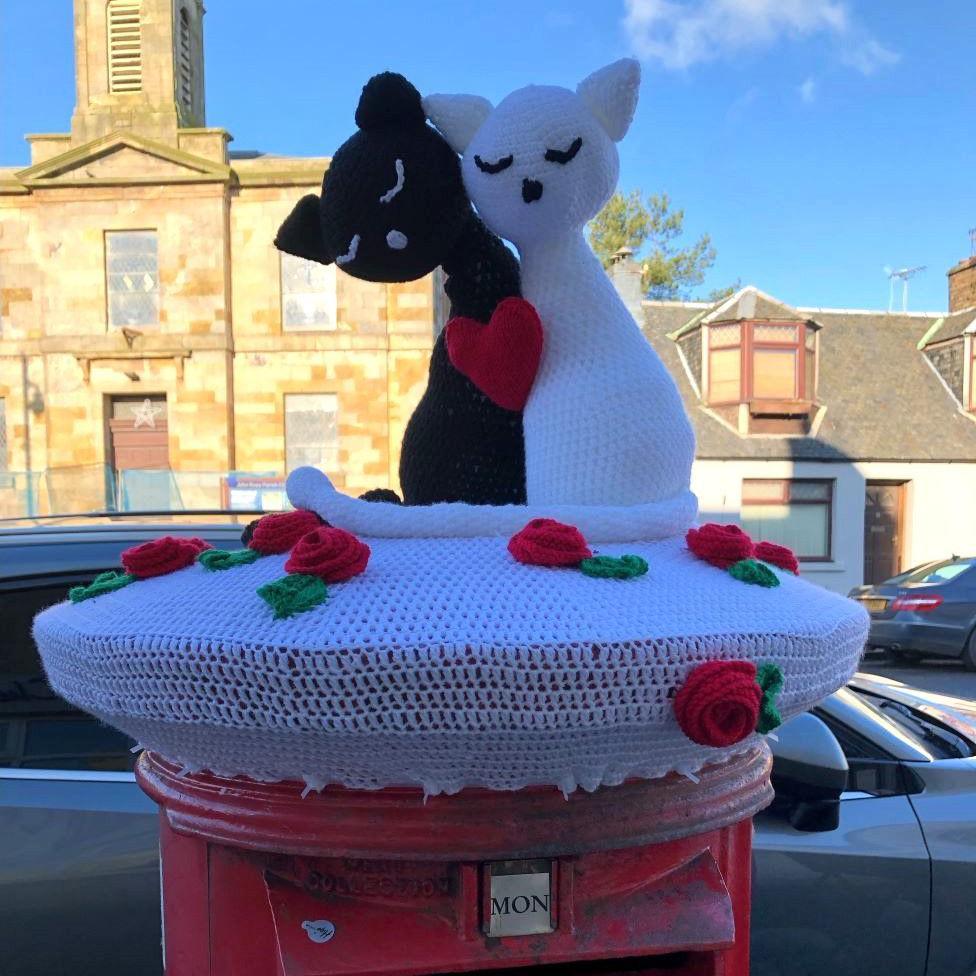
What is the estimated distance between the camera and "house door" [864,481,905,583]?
14.9 metres

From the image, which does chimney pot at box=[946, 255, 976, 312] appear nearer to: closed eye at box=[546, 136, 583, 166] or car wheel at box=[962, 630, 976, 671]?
car wheel at box=[962, 630, 976, 671]

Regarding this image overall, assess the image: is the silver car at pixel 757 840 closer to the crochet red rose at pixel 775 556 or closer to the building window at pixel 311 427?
the crochet red rose at pixel 775 556

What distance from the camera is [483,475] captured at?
1389 mm

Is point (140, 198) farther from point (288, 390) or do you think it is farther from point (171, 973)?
point (171, 973)

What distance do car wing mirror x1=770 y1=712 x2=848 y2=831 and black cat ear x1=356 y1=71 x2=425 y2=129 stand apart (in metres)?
1.72

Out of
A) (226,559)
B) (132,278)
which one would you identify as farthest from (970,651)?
(132,278)

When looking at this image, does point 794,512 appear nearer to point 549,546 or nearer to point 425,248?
point 425,248

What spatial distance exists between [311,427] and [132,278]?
3997mm

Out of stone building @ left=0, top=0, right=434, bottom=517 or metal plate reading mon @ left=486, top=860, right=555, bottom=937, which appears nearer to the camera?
metal plate reading mon @ left=486, top=860, right=555, bottom=937

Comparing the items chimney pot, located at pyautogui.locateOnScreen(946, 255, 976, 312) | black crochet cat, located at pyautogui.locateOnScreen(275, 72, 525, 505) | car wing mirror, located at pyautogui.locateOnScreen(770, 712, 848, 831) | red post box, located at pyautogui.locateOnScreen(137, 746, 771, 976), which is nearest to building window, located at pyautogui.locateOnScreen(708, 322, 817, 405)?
chimney pot, located at pyautogui.locateOnScreen(946, 255, 976, 312)

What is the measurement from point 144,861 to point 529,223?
1.66 meters

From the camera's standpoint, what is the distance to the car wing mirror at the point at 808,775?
214 cm

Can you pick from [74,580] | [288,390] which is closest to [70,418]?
[288,390]

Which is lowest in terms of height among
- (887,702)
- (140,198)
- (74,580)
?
(887,702)
